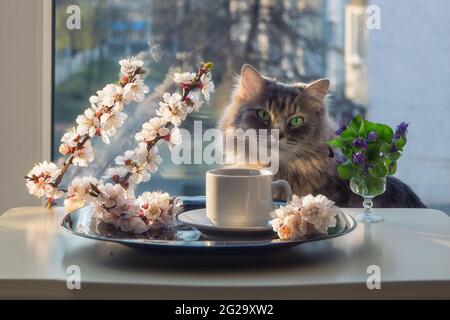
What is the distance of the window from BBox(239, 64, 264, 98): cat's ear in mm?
121

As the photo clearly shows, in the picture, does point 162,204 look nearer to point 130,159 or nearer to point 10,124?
point 130,159

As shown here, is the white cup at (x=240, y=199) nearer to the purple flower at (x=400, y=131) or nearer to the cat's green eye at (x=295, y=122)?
the purple flower at (x=400, y=131)

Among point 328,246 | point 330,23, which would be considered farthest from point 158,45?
point 328,246

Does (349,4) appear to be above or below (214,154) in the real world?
above

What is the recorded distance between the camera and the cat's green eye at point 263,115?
5.20ft

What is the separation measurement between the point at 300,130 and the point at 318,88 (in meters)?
0.11

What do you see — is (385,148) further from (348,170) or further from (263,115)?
(263,115)

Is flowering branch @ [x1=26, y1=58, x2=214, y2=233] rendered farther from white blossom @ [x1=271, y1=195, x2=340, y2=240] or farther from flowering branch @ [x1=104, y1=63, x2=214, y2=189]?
white blossom @ [x1=271, y1=195, x2=340, y2=240]

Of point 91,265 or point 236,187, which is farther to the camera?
point 236,187

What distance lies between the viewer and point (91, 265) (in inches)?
38.5

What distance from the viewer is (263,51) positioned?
1761mm
